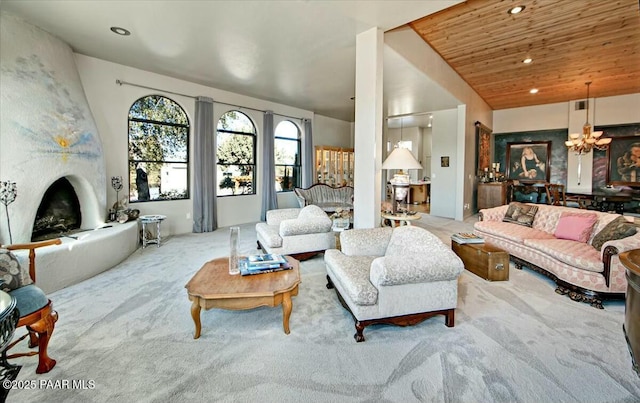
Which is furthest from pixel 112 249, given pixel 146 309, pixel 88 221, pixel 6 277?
pixel 6 277

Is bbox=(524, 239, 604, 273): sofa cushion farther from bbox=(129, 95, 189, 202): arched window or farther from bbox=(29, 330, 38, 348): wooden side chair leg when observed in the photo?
bbox=(129, 95, 189, 202): arched window

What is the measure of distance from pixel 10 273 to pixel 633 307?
138 inches

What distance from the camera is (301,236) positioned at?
388 cm

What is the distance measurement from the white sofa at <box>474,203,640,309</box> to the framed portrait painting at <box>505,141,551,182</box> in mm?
5525

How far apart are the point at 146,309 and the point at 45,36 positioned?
12.4 feet

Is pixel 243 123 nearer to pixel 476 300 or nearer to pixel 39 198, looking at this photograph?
pixel 39 198

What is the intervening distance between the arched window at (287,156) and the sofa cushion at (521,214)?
5.28 meters

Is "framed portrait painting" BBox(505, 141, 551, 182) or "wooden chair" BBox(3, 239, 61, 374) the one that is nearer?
"wooden chair" BBox(3, 239, 61, 374)

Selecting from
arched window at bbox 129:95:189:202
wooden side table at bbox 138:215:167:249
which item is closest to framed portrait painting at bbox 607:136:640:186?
arched window at bbox 129:95:189:202

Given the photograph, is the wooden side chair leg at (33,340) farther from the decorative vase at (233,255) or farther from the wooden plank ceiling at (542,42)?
the wooden plank ceiling at (542,42)

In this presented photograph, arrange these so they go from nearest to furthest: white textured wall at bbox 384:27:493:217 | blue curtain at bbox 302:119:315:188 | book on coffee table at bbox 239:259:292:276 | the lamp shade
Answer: book on coffee table at bbox 239:259:292:276, the lamp shade, white textured wall at bbox 384:27:493:217, blue curtain at bbox 302:119:315:188

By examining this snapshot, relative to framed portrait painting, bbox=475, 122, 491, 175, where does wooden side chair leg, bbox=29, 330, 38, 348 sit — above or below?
below

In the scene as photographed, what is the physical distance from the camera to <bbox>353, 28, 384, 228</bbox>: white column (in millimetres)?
3570

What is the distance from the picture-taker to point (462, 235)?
396 centimetres
